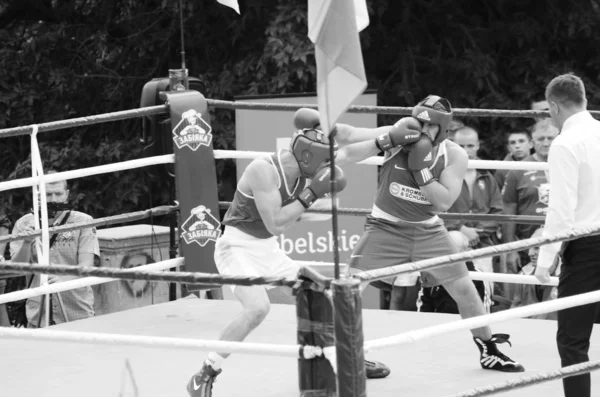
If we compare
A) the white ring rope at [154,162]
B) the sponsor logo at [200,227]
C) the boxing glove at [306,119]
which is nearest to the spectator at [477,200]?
the white ring rope at [154,162]

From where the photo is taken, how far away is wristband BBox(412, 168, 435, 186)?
15.1ft

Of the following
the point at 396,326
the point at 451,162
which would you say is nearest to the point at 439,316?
the point at 396,326

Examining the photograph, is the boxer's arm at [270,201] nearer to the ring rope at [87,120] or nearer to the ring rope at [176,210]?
the ring rope at [176,210]

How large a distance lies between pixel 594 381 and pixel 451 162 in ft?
3.66

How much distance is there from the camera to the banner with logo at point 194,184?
219 inches

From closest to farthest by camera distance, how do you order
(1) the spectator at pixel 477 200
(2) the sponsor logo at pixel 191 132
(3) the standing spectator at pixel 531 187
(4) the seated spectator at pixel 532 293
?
(2) the sponsor logo at pixel 191 132 < (3) the standing spectator at pixel 531 187 < (4) the seated spectator at pixel 532 293 < (1) the spectator at pixel 477 200

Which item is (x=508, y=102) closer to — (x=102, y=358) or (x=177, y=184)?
(x=177, y=184)

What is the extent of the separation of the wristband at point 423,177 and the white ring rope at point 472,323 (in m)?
1.31

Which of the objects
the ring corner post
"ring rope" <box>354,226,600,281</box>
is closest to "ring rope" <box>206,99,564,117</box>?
"ring rope" <box>354,226,600,281</box>

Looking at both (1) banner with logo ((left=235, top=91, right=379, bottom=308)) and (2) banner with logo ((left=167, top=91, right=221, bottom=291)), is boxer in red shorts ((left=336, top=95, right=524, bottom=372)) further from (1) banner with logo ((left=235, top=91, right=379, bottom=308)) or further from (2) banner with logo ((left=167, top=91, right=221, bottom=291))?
(1) banner with logo ((left=235, top=91, right=379, bottom=308))

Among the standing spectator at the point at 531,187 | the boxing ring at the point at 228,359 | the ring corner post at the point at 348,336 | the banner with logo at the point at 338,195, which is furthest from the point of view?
the banner with logo at the point at 338,195

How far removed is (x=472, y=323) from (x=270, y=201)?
1429 millimetres

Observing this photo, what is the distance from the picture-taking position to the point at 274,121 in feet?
23.1

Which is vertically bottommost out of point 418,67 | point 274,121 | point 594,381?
point 594,381
